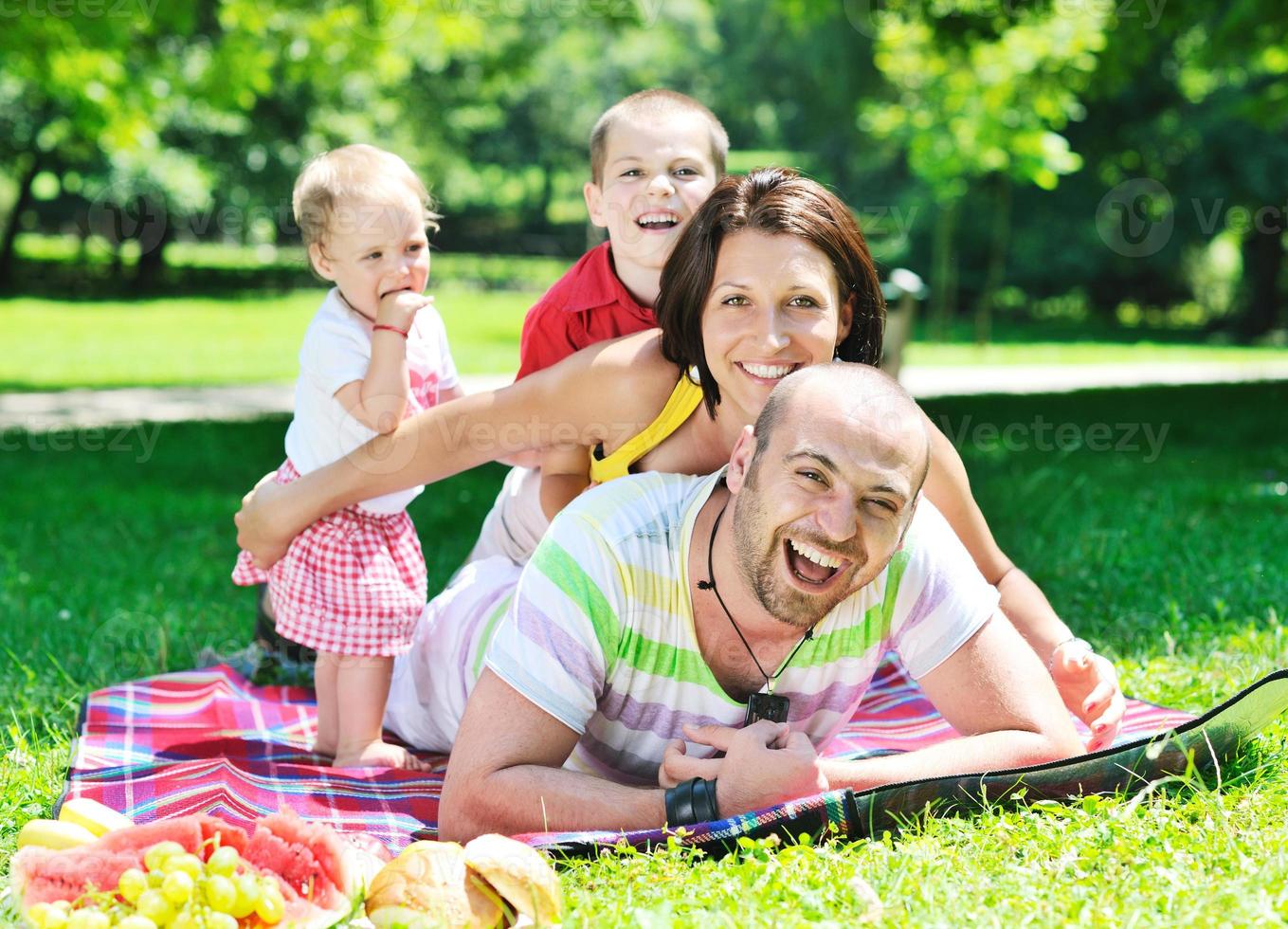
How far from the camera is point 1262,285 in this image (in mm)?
24719

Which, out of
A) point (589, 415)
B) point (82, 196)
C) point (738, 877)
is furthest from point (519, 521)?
point (82, 196)

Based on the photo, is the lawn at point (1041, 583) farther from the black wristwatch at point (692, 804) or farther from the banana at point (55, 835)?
the banana at point (55, 835)

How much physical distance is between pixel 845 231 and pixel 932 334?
19704 millimetres

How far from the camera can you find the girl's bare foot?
3.78 m

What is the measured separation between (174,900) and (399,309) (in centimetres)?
185

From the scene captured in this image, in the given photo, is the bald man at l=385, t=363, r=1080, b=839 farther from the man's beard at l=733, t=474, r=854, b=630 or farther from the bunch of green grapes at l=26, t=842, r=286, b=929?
the bunch of green grapes at l=26, t=842, r=286, b=929

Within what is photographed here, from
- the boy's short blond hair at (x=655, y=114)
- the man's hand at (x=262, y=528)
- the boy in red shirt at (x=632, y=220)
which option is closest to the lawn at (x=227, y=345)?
the man's hand at (x=262, y=528)

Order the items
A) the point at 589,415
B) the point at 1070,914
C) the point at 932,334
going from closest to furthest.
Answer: the point at 1070,914, the point at 589,415, the point at 932,334

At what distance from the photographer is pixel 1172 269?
90.7 ft

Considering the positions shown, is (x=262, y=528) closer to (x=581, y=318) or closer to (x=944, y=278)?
(x=581, y=318)

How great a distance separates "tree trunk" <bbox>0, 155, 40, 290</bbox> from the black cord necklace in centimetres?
2263

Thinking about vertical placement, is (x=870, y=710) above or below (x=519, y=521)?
below

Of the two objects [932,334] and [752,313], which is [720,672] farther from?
[932,334]

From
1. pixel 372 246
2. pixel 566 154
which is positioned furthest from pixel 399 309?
pixel 566 154
